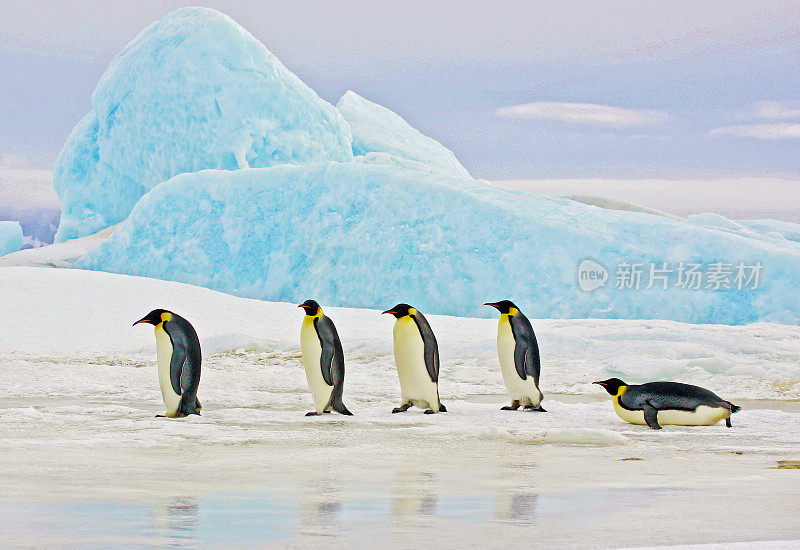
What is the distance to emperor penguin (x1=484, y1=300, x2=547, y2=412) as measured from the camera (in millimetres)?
7207

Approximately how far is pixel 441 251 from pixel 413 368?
30.2ft

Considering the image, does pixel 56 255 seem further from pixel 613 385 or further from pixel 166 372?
pixel 613 385

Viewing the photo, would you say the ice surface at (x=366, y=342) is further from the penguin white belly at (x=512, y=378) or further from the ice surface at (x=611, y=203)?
the ice surface at (x=611, y=203)

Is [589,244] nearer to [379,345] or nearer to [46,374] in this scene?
[379,345]

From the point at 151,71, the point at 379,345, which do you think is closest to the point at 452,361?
the point at 379,345

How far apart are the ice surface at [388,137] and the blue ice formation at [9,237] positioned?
10.2m

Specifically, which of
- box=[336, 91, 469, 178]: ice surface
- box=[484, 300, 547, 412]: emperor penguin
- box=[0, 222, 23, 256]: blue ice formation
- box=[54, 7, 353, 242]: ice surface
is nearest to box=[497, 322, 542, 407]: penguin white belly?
box=[484, 300, 547, 412]: emperor penguin

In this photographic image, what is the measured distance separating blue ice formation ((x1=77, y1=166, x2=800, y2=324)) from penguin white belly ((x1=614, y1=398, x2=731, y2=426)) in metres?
9.53

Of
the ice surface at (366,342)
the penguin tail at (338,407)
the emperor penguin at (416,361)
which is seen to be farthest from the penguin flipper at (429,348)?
the ice surface at (366,342)

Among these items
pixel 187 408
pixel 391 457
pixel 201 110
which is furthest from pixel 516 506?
pixel 201 110

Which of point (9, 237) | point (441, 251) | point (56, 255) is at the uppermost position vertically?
point (9, 237)

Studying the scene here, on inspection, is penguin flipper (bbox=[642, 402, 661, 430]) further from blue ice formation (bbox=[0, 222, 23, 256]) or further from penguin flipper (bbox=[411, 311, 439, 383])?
blue ice formation (bbox=[0, 222, 23, 256])

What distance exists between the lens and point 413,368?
6926 mm

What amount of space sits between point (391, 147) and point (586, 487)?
954 inches
